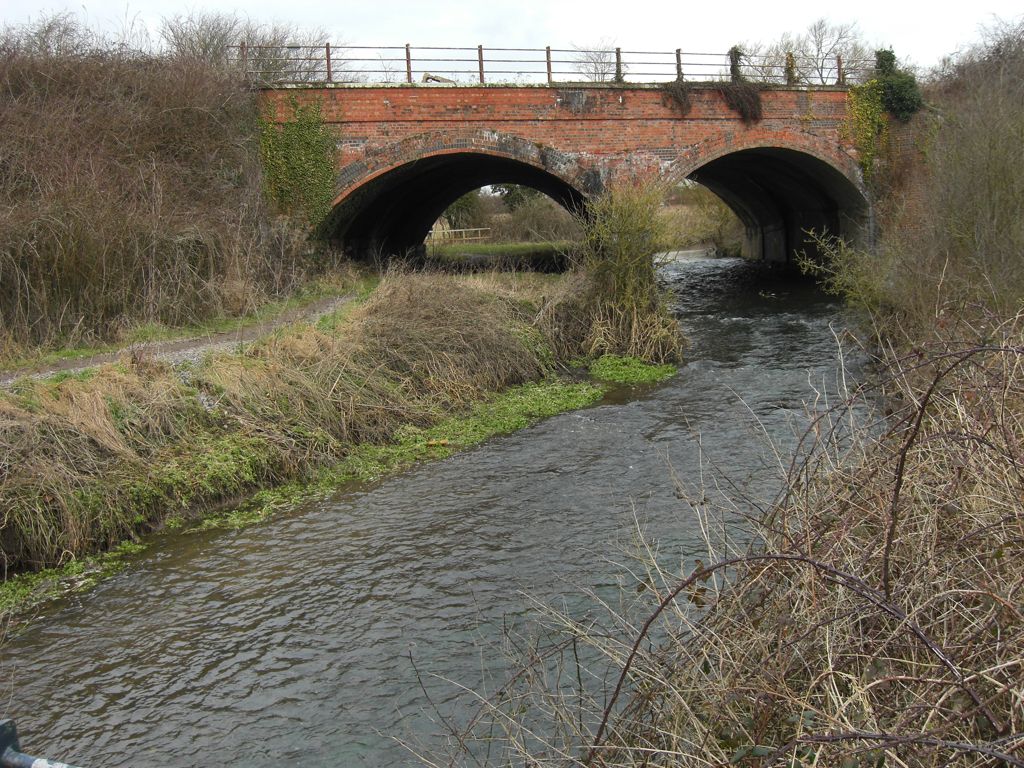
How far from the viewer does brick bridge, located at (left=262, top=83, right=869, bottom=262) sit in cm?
1955

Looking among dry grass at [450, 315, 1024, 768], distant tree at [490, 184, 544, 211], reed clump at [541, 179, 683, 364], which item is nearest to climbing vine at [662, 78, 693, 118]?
reed clump at [541, 179, 683, 364]

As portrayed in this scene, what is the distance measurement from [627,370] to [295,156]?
9805 mm

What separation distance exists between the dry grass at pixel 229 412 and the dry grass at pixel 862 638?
566 cm

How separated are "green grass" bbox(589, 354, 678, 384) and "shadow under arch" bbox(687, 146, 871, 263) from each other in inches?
285

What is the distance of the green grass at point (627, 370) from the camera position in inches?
559

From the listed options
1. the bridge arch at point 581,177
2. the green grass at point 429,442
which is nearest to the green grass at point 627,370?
the green grass at point 429,442

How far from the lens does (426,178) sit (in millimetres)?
25078

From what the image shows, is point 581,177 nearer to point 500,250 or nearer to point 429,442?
point 429,442

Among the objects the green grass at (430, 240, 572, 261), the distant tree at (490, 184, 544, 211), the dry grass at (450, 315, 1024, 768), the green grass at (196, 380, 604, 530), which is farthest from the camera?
the distant tree at (490, 184, 544, 211)

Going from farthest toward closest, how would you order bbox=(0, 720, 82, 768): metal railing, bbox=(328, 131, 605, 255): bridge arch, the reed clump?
bbox=(328, 131, 605, 255): bridge arch, the reed clump, bbox=(0, 720, 82, 768): metal railing

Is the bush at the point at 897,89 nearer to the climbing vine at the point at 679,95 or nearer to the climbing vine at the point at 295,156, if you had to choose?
the climbing vine at the point at 679,95

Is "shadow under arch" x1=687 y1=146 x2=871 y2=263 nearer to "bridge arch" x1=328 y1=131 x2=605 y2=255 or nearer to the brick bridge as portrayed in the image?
the brick bridge

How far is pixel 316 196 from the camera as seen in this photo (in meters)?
19.4

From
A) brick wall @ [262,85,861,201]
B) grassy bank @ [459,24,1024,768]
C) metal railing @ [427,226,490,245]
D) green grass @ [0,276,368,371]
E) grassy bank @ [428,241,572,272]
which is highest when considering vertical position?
brick wall @ [262,85,861,201]
